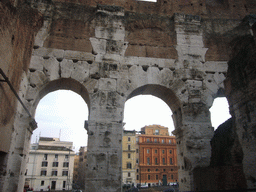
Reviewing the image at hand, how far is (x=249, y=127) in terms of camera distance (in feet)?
12.8

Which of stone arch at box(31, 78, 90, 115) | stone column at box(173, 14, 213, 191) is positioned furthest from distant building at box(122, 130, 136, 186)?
stone arch at box(31, 78, 90, 115)

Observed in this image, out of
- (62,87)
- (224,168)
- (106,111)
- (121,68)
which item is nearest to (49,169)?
(62,87)

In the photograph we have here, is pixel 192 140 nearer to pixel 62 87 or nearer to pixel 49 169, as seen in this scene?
pixel 62 87

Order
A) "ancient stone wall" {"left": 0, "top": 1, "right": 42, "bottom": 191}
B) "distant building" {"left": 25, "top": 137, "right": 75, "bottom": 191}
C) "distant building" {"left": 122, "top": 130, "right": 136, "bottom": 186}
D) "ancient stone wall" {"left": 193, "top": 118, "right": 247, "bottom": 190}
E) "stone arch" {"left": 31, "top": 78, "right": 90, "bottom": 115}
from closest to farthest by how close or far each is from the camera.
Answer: "ancient stone wall" {"left": 193, "top": 118, "right": 247, "bottom": 190}
"ancient stone wall" {"left": 0, "top": 1, "right": 42, "bottom": 191}
"stone arch" {"left": 31, "top": 78, "right": 90, "bottom": 115}
"distant building" {"left": 25, "top": 137, "right": 75, "bottom": 191}
"distant building" {"left": 122, "top": 130, "right": 136, "bottom": 186}

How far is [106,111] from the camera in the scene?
23.7 feet

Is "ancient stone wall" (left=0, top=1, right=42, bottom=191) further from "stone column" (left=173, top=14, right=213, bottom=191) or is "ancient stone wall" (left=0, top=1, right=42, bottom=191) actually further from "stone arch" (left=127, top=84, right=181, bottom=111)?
"stone column" (left=173, top=14, right=213, bottom=191)

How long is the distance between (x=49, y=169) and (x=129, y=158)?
11.3m

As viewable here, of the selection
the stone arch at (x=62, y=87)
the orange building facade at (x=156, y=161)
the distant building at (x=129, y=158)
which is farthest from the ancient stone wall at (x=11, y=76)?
the orange building facade at (x=156, y=161)

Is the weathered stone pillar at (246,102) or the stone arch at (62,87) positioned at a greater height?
the stone arch at (62,87)

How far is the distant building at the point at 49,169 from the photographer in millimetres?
28156

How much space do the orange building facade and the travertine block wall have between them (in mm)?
25267

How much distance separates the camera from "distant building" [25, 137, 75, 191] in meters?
28.2

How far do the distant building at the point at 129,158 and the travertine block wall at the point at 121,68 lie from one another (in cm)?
2494

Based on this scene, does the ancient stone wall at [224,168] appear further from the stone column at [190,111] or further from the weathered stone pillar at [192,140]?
the stone column at [190,111]
